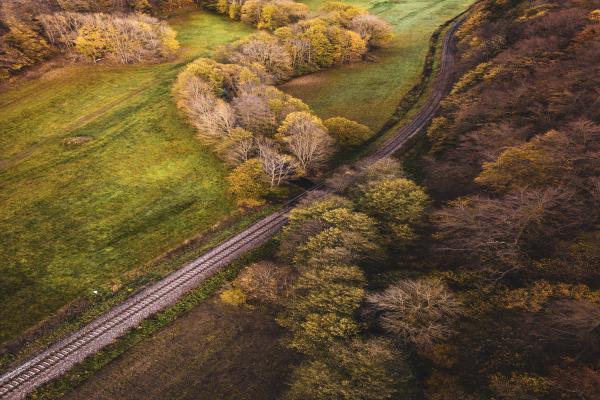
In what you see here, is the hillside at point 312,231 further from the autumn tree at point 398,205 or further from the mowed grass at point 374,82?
the mowed grass at point 374,82

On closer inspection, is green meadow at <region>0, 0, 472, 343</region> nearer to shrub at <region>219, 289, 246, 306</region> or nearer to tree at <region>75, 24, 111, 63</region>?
tree at <region>75, 24, 111, 63</region>

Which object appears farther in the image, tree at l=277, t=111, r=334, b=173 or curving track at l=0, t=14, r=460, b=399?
tree at l=277, t=111, r=334, b=173

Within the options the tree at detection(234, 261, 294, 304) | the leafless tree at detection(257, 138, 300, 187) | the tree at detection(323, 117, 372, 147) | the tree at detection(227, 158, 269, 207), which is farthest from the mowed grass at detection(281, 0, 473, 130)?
the tree at detection(234, 261, 294, 304)

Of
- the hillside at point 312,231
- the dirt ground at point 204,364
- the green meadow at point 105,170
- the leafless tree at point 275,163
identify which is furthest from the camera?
the leafless tree at point 275,163

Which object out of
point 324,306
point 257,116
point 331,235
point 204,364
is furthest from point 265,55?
point 204,364

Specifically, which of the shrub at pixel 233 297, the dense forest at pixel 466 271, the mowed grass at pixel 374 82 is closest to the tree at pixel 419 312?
the dense forest at pixel 466 271

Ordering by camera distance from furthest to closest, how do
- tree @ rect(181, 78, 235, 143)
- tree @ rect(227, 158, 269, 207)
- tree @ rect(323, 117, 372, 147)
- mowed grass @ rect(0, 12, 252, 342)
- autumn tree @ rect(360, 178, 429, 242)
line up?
tree @ rect(323, 117, 372, 147)
tree @ rect(181, 78, 235, 143)
tree @ rect(227, 158, 269, 207)
mowed grass @ rect(0, 12, 252, 342)
autumn tree @ rect(360, 178, 429, 242)
